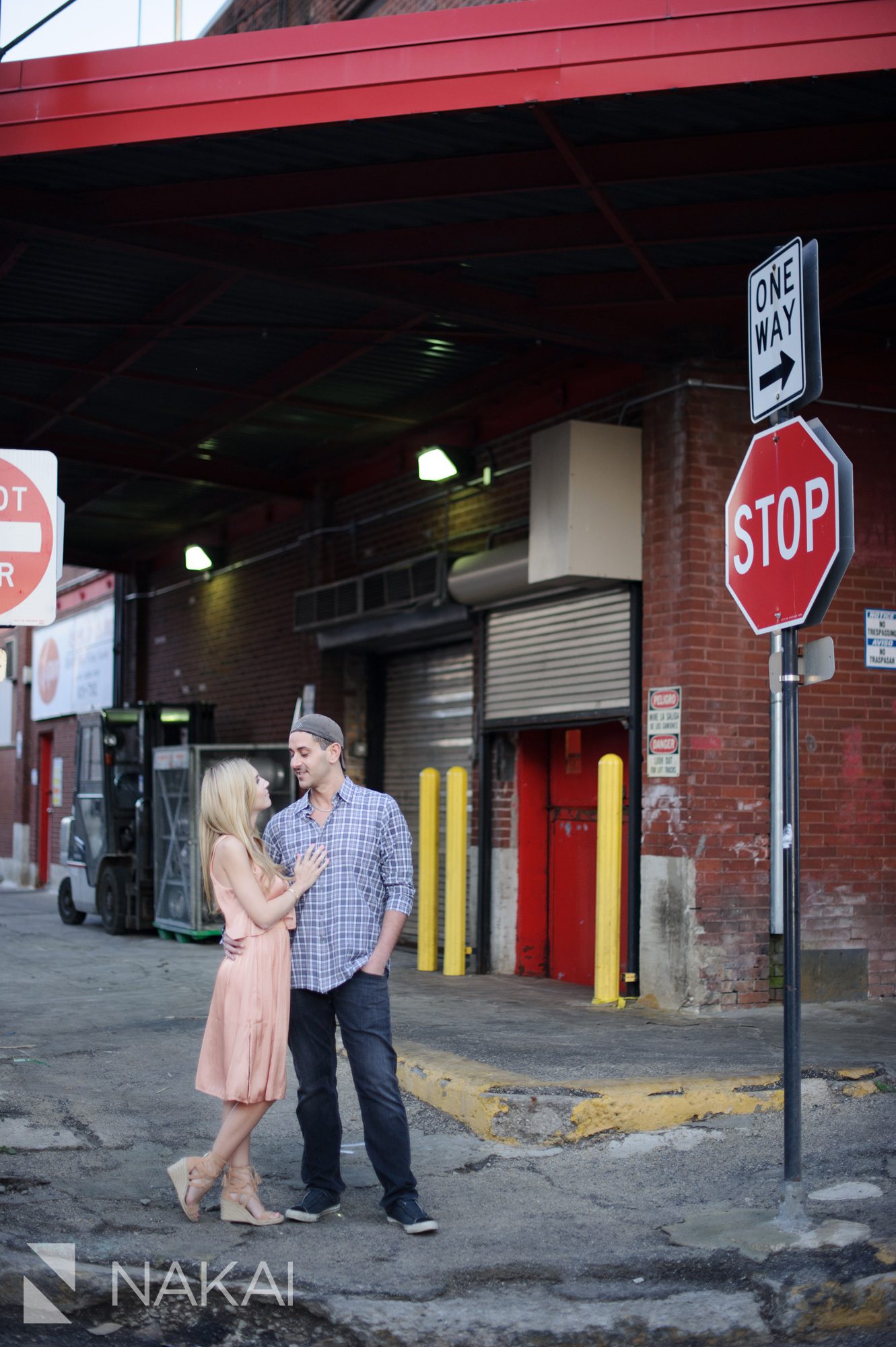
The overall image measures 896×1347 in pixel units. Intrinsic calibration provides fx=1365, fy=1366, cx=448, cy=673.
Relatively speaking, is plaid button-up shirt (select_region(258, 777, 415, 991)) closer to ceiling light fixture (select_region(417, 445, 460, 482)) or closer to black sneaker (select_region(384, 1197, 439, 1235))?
black sneaker (select_region(384, 1197, 439, 1235))

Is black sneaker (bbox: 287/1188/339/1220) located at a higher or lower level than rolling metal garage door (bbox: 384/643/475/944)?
lower

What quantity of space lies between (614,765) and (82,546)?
12.9m

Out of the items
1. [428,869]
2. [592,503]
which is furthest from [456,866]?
[592,503]

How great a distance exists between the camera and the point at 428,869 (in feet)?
37.9

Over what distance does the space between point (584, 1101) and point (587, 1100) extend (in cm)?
1

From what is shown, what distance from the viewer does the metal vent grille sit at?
1244 cm

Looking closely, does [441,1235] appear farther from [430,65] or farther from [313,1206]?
[430,65]

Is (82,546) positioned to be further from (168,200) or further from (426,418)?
(168,200)

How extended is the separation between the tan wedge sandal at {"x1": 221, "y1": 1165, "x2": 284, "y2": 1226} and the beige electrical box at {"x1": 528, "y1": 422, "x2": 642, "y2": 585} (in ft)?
18.8

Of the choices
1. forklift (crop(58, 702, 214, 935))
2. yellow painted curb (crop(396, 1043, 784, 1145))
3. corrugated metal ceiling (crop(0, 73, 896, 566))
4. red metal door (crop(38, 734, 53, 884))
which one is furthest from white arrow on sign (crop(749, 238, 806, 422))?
red metal door (crop(38, 734, 53, 884))

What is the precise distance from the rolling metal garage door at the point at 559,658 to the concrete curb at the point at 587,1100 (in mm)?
3910

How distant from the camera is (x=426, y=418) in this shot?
13086 millimetres

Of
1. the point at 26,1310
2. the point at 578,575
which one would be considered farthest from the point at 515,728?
the point at 26,1310

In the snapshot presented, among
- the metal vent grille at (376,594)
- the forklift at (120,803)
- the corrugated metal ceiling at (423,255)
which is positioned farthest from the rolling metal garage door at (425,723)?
the forklift at (120,803)
